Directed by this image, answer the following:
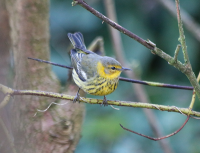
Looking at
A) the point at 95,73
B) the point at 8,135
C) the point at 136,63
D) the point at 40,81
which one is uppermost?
the point at 136,63

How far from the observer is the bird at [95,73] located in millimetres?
2482

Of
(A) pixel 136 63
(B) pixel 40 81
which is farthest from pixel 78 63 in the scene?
(A) pixel 136 63

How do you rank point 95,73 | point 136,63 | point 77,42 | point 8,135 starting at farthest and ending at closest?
point 136,63 < point 77,42 < point 95,73 < point 8,135

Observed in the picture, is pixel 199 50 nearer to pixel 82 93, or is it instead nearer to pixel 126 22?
pixel 126 22

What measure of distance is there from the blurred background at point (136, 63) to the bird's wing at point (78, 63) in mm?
1214

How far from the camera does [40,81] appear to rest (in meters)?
2.46

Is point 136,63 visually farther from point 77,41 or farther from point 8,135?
point 8,135

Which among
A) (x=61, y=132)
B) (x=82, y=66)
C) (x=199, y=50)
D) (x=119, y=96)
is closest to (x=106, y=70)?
(x=82, y=66)

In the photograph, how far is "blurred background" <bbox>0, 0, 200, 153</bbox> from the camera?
3.70 metres

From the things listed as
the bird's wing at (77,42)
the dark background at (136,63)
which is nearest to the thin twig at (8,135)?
the bird's wing at (77,42)

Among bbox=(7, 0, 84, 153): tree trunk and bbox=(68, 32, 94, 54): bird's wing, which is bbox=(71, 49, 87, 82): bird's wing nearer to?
bbox=(68, 32, 94, 54): bird's wing

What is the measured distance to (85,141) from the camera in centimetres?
371

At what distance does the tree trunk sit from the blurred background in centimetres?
129

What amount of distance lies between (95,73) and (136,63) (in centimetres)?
124
